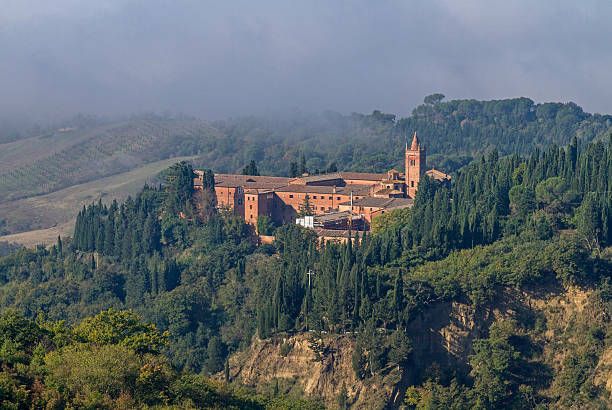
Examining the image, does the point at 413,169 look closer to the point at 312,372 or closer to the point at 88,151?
the point at 312,372

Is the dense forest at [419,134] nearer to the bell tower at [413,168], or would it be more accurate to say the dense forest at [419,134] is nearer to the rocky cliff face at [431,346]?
the bell tower at [413,168]

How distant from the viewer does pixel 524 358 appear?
180 feet

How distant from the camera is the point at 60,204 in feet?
420

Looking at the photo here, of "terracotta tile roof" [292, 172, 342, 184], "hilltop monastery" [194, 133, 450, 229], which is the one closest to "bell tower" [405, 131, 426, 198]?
"hilltop monastery" [194, 133, 450, 229]

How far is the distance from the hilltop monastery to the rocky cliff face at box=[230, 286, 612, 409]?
57.4 ft

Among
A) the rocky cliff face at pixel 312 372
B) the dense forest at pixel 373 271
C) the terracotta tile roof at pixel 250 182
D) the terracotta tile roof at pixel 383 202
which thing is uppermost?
the terracotta tile roof at pixel 250 182

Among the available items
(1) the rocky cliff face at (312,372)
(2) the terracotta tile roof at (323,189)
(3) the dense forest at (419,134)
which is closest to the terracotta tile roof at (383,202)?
(2) the terracotta tile roof at (323,189)

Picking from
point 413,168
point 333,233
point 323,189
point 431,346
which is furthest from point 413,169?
point 431,346

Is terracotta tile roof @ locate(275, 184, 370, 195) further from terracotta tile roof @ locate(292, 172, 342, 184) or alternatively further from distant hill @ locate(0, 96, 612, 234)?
distant hill @ locate(0, 96, 612, 234)

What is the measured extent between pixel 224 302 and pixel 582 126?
78.2 m

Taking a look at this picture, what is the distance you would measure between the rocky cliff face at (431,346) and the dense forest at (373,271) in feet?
1.78

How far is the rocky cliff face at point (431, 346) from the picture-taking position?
177 ft

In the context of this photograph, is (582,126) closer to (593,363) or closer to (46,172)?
(46,172)

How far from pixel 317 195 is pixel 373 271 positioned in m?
21.5
